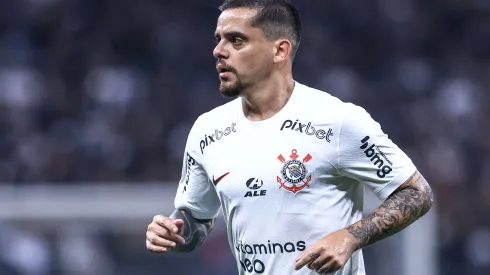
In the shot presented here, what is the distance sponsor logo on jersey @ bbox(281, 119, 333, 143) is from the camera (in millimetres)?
3844

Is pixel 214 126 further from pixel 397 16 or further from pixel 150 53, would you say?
pixel 397 16

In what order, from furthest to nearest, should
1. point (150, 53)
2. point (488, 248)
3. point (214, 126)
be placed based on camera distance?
point (150, 53) < point (488, 248) < point (214, 126)

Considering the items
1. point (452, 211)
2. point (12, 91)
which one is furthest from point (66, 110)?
point (452, 211)

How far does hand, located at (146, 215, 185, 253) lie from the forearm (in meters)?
0.29

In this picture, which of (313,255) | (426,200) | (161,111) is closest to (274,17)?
(426,200)

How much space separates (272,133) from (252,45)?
14.0 inches

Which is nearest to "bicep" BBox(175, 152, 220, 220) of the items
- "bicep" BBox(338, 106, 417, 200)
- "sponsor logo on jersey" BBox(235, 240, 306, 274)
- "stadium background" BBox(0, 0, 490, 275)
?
"sponsor logo on jersey" BBox(235, 240, 306, 274)

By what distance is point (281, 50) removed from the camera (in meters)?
4.10

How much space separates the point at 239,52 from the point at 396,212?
860 mm

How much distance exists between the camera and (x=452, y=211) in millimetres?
10375

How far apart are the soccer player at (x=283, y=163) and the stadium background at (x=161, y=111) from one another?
4208mm

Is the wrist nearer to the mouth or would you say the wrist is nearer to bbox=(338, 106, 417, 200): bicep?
bbox=(338, 106, 417, 200): bicep

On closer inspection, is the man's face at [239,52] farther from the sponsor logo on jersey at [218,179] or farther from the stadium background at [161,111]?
the stadium background at [161,111]

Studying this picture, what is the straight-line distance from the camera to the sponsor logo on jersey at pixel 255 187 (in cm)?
389
